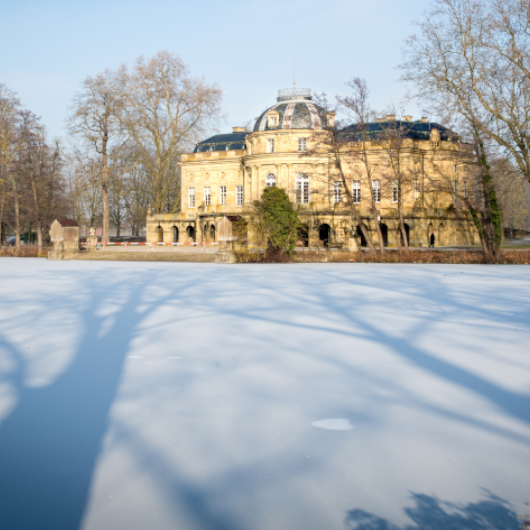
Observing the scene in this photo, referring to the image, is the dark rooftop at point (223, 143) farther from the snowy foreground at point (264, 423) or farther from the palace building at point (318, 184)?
the snowy foreground at point (264, 423)

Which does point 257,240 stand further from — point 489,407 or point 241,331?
point 489,407

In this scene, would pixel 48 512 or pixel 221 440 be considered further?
pixel 221 440

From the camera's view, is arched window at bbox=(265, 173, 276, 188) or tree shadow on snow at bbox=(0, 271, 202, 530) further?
arched window at bbox=(265, 173, 276, 188)

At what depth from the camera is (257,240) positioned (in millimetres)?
24562

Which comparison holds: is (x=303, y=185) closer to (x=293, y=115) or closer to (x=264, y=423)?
(x=293, y=115)

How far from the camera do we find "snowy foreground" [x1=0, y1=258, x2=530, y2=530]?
2.79m

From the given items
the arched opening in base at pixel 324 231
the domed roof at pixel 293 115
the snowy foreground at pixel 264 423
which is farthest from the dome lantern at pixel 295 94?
the snowy foreground at pixel 264 423

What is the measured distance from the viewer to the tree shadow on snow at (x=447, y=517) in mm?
2602

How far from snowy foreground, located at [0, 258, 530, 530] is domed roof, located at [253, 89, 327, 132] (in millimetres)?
37527

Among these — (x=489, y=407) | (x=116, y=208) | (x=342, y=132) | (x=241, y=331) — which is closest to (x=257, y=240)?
(x=342, y=132)

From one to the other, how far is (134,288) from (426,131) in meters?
39.9

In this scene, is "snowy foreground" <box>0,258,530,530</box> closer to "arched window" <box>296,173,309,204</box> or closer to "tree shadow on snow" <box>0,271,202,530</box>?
"tree shadow on snow" <box>0,271,202,530</box>

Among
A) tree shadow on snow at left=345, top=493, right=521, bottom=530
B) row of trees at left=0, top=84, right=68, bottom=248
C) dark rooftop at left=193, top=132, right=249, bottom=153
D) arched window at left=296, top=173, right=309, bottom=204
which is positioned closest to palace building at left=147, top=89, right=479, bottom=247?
arched window at left=296, top=173, right=309, bottom=204

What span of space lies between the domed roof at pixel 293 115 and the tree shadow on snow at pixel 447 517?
42.0 meters
